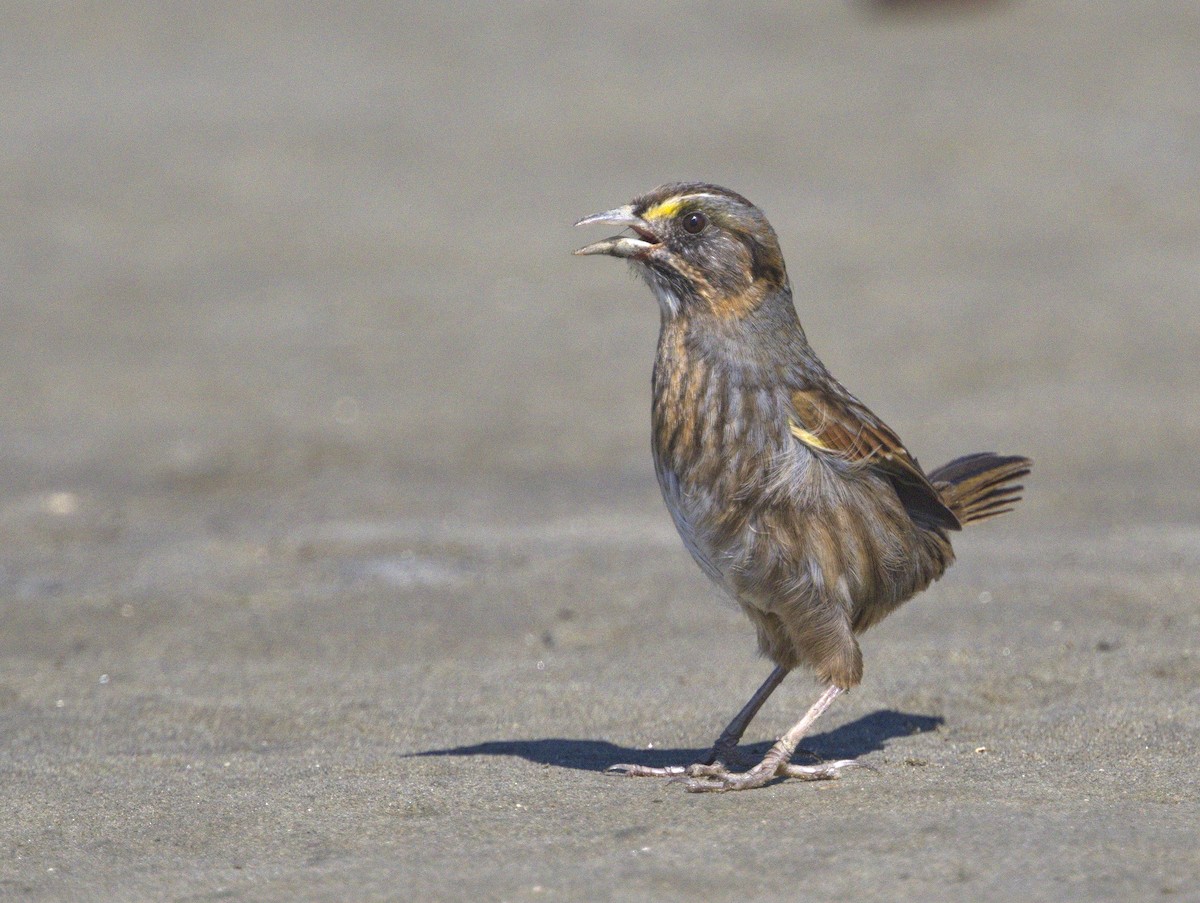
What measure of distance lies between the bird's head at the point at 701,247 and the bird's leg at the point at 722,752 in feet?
3.79

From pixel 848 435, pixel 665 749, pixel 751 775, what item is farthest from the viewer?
pixel 665 749

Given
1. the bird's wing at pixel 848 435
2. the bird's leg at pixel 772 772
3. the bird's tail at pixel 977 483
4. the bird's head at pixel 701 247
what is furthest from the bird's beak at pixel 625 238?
the bird's leg at pixel 772 772

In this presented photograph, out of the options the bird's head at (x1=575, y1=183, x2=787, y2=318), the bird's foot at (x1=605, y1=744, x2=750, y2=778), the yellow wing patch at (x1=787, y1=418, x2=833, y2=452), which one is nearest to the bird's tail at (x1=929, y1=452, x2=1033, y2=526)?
the yellow wing patch at (x1=787, y1=418, x2=833, y2=452)

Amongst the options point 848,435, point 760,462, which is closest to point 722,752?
point 760,462

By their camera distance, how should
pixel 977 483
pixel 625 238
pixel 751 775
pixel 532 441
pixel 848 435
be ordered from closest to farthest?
pixel 751 775, pixel 848 435, pixel 625 238, pixel 977 483, pixel 532 441

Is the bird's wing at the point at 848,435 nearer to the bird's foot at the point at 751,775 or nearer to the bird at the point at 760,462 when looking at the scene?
the bird at the point at 760,462

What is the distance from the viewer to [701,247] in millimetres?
4980

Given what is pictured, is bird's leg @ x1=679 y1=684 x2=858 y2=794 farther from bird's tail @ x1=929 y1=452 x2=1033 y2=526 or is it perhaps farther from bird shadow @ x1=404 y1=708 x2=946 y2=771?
bird's tail @ x1=929 y1=452 x2=1033 y2=526

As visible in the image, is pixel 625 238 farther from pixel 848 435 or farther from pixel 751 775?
pixel 751 775

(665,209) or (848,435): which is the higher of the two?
(665,209)

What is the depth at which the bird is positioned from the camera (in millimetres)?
4805

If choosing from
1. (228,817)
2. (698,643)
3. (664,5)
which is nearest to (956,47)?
(664,5)

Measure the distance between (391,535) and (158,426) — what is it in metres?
2.33

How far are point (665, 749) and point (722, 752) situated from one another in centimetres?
41
